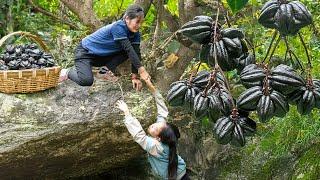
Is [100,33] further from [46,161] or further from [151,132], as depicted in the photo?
[46,161]

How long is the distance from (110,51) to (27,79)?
65cm

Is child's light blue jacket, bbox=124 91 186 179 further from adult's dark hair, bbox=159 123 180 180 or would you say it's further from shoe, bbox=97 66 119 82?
shoe, bbox=97 66 119 82

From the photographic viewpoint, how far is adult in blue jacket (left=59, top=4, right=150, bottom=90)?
3682mm

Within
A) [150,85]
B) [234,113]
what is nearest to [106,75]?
[150,85]

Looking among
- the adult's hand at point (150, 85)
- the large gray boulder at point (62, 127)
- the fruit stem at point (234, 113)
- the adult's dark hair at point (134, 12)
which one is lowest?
the large gray boulder at point (62, 127)

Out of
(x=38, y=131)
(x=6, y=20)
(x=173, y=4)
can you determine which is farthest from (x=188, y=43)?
(x=6, y=20)

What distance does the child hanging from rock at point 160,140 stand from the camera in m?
3.80

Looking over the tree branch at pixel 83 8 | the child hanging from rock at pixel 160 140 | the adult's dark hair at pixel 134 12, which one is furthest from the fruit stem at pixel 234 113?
the tree branch at pixel 83 8

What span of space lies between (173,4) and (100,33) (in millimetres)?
719

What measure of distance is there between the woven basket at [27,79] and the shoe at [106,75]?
0.43 meters

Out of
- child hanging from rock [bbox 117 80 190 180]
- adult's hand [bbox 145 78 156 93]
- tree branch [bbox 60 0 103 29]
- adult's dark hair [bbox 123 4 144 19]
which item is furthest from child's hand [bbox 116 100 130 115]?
tree branch [bbox 60 0 103 29]

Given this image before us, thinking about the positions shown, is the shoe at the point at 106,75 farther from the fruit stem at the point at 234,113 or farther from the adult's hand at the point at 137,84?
the fruit stem at the point at 234,113

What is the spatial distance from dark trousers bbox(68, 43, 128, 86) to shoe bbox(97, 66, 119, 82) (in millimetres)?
149

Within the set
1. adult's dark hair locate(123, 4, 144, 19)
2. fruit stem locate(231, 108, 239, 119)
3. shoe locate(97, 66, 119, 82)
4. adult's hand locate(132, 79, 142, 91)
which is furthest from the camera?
shoe locate(97, 66, 119, 82)
